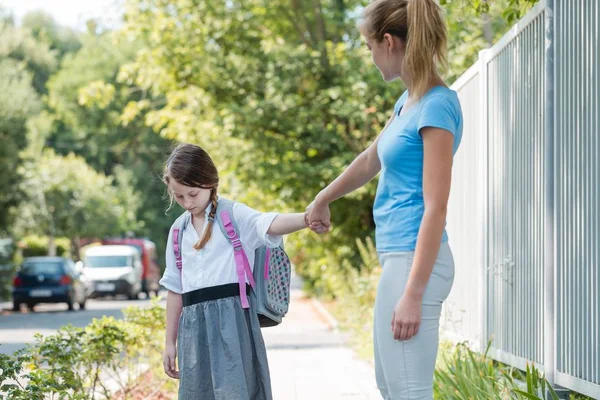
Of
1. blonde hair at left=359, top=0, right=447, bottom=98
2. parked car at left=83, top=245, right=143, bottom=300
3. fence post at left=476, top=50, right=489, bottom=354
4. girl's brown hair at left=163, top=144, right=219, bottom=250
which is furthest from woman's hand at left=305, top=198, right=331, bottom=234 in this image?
parked car at left=83, top=245, right=143, bottom=300

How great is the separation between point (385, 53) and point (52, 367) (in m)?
4.24

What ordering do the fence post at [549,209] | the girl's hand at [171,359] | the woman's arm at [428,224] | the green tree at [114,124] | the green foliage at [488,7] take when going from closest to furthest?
the woman's arm at [428,224]
the girl's hand at [171,359]
the fence post at [549,209]
the green foliage at [488,7]
the green tree at [114,124]

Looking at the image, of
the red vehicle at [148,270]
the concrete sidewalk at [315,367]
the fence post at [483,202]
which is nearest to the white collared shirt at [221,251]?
the fence post at [483,202]

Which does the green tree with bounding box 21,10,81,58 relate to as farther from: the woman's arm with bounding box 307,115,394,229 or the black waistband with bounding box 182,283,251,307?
the woman's arm with bounding box 307,115,394,229

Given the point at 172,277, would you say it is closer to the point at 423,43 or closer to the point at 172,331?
the point at 172,331

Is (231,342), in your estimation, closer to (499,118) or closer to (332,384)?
(499,118)

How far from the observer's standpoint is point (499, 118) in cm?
743

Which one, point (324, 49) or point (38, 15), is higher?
point (38, 15)

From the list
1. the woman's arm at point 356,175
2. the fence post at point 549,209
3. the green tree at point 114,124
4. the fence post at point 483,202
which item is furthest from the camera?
the green tree at point 114,124

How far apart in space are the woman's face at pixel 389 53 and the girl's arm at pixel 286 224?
1.01 meters

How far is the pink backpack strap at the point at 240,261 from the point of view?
13.9 ft

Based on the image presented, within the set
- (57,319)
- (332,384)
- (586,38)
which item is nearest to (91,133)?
(57,319)

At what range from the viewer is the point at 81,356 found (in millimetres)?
6887

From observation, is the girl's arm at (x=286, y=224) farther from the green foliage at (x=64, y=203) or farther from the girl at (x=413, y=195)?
the green foliage at (x=64, y=203)
